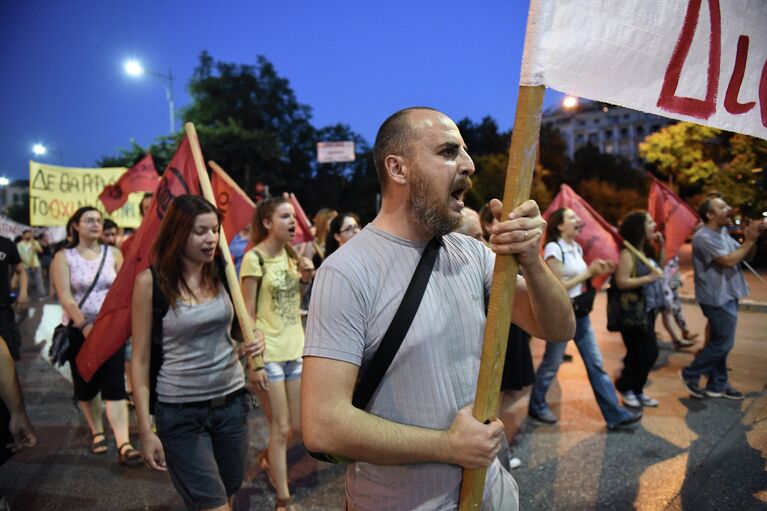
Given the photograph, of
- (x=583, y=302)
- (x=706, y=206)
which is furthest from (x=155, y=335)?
(x=706, y=206)

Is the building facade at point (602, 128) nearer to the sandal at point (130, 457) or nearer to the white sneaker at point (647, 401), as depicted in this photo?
the white sneaker at point (647, 401)

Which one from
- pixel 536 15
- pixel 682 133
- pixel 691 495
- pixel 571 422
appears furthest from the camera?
pixel 682 133

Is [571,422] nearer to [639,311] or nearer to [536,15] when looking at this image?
[639,311]

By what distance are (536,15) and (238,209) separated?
15.3 feet

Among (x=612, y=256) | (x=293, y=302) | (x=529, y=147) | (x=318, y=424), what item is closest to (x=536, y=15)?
(x=529, y=147)

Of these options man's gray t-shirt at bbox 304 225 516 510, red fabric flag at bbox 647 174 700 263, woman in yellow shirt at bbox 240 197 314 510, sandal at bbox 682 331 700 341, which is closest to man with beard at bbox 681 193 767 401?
red fabric flag at bbox 647 174 700 263

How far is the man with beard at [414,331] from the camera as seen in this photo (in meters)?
1.50

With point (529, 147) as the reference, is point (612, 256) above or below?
below

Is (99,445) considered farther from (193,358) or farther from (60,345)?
(193,358)

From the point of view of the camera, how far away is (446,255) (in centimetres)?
186

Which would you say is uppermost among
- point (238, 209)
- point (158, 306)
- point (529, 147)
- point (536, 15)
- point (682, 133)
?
point (682, 133)

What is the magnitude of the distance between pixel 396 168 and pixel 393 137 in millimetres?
103

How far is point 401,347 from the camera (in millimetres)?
1617

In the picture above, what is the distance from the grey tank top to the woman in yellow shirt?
782 mm
